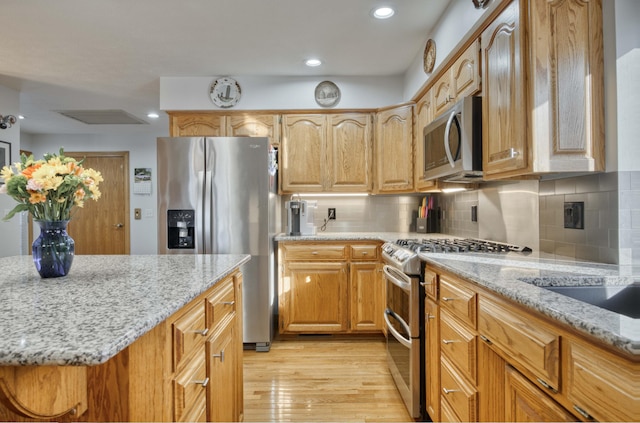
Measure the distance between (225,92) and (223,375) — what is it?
272 centimetres

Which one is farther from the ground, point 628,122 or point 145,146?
point 145,146

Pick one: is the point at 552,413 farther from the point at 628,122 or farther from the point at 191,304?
the point at 628,122

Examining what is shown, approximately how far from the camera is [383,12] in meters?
2.36

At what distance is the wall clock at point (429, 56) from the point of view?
2579mm

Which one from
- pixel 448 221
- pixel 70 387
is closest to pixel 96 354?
pixel 70 387

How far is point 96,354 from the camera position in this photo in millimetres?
610

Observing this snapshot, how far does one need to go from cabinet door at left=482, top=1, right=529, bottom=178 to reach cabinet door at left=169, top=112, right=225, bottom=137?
2393 mm

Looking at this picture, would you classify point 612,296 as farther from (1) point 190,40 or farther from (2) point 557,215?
(1) point 190,40

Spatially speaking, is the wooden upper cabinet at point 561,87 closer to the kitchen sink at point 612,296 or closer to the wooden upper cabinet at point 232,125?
the kitchen sink at point 612,296

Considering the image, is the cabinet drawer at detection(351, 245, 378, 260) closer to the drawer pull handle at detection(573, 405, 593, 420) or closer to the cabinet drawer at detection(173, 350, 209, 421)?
the cabinet drawer at detection(173, 350, 209, 421)

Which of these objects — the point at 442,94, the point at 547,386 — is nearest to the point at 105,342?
the point at 547,386

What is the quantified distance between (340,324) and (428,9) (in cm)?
245

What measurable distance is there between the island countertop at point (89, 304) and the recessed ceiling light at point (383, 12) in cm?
184

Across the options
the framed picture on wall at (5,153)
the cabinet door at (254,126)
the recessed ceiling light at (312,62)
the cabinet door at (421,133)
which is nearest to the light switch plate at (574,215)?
the cabinet door at (421,133)
